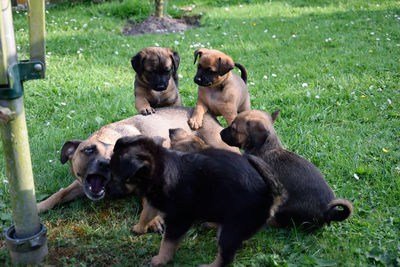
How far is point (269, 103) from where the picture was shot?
6.69 metres

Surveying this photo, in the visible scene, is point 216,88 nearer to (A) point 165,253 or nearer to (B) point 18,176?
(A) point 165,253

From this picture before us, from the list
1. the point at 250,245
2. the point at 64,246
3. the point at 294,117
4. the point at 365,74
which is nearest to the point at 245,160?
the point at 250,245

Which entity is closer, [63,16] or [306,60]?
[306,60]

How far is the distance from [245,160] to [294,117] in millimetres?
3137

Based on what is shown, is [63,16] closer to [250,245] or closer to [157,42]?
[157,42]

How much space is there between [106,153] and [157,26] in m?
7.87

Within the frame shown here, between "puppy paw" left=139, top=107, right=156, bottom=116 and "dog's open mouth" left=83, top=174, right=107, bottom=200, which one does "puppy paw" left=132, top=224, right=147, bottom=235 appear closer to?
"dog's open mouth" left=83, top=174, right=107, bottom=200

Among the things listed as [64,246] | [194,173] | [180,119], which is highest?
[194,173]

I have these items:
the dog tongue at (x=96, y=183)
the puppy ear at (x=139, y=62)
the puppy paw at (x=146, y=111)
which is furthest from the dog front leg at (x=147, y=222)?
the puppy ear at (x=139, y=62)

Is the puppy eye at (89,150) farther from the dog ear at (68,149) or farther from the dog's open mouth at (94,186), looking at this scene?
the dog ear at (68,149)

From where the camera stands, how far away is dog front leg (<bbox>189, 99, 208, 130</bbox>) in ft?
16.4

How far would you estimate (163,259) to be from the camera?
3328 millimetres

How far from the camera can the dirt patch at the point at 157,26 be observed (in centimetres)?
1102

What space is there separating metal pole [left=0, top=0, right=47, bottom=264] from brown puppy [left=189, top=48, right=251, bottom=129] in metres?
2.35
